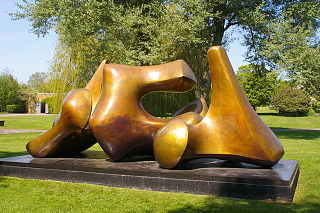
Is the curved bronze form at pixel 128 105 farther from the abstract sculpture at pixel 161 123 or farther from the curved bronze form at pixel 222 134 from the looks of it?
the curved bronze form at pixel 222 134

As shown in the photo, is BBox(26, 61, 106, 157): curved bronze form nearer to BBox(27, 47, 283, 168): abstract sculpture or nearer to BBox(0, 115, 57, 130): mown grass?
BBox(27, 47, 283, 168): abstract sculpture

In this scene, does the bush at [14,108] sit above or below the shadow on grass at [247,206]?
below

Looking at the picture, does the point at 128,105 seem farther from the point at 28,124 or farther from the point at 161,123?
the point at 28,124

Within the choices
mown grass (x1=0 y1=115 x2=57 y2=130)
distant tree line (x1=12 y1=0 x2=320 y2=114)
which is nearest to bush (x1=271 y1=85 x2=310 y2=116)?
distant tree line (x1=12 y1=0 x2=320 y2=114)

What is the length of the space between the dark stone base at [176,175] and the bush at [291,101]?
1555 inches

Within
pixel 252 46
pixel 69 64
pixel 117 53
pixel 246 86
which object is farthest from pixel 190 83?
pixel 246 86

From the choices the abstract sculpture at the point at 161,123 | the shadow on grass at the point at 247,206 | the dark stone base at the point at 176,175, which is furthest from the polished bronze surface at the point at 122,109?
the shadow on grass at the point at 247,206

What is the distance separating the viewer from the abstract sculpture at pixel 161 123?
7531mm

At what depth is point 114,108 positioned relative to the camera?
8.39m

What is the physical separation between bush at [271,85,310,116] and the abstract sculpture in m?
39.3

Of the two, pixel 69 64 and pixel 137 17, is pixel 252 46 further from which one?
pixel 69 64

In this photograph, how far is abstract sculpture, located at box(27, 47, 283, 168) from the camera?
7531 mm

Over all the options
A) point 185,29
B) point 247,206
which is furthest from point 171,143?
point 185,29

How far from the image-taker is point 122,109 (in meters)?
8.45
